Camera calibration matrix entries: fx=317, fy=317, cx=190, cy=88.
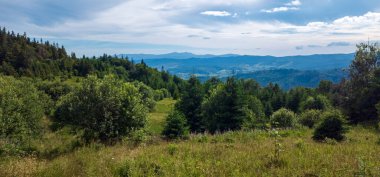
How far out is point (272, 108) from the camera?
9950cm

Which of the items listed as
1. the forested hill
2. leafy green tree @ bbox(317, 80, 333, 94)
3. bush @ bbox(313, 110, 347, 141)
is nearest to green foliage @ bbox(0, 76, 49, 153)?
bush @ bbox(313, 110, 347, 141)

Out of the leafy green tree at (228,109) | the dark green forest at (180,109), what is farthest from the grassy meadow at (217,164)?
the leafy green tree at (228,109)

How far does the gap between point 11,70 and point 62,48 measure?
66.4m

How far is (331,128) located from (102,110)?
14839 millimetres

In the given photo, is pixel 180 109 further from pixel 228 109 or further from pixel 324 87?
pixel 324 87

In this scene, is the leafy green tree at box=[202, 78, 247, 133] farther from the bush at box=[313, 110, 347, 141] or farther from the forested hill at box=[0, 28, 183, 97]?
Result: the forested hill at box=[0, 28, 183, 97]

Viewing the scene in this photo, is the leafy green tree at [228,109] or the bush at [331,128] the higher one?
the bush at [331,128]

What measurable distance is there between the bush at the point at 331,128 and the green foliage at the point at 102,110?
1295 cm

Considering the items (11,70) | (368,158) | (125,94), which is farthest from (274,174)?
(11,70)

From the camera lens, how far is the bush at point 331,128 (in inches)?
677

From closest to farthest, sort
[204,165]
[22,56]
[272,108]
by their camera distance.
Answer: [204,165]
[272,108]
[22,56]

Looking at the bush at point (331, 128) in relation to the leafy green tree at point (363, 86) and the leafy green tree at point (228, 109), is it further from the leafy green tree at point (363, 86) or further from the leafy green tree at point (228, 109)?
the leafy green tree at point (228, 109)

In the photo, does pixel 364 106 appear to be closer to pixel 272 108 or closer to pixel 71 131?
pixel 71 131

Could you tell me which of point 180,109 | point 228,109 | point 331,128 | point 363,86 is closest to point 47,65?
point 180,109
